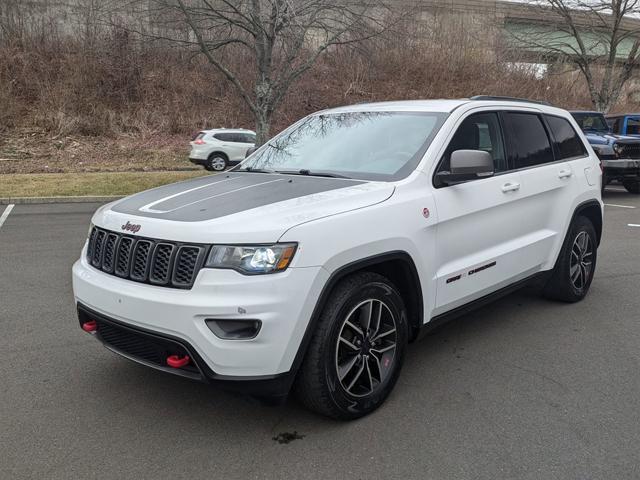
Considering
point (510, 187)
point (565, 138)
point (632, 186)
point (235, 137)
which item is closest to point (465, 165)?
point (510, 187)

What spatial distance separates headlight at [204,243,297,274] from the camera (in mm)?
2689

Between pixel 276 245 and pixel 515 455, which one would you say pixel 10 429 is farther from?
pixel 515 455

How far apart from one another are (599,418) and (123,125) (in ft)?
76.3

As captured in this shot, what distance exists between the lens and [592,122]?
46.3 ft

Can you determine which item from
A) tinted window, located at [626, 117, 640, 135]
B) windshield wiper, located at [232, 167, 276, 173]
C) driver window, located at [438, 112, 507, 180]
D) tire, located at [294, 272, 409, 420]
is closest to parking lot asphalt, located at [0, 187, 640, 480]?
tire, located at [294, 272, 409, 420]

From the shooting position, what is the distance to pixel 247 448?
9.59 feet

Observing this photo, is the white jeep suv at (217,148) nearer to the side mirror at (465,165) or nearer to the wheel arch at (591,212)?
the wheel arch at (591,212)

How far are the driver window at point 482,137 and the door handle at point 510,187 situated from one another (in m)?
0.13

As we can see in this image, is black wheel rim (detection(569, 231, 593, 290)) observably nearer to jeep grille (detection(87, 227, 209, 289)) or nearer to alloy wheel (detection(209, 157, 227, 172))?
jeep grille (detection(87, 227, 209, 289))

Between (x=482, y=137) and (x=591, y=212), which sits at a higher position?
(x=482, y=137)

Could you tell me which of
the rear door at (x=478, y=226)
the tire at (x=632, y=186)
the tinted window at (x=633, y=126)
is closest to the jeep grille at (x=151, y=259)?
the rear door at (x=478, y=226)

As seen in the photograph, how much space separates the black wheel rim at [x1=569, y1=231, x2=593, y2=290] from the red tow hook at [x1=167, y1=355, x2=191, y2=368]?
3650 millimetres

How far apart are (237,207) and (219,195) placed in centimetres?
36

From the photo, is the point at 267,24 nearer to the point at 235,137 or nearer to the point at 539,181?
the point at 235,137
